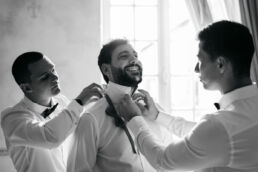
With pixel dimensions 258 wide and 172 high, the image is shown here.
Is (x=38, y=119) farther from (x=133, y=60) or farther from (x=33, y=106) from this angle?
(x=133, y=60)

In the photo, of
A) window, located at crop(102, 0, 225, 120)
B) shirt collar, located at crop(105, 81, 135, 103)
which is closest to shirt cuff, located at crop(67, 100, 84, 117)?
shirt collar, located at crop(105, 81, 135, 103)

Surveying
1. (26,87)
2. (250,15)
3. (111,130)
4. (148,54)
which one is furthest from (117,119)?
(148,54)

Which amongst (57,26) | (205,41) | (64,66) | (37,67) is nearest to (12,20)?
(57,26)

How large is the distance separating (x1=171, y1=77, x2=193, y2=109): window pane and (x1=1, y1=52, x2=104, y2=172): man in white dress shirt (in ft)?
4.81

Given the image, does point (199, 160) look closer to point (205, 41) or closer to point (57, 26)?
point (205, 41)

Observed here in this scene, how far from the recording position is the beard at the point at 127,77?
6.74ft

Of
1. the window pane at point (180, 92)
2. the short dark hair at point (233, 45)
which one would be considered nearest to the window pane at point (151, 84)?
the window pane at point (180, 92)

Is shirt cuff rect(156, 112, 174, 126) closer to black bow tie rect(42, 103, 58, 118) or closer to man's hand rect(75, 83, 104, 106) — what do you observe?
man's hand rect(75, 83, 104, 106)

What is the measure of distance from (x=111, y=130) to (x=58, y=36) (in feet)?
4.66

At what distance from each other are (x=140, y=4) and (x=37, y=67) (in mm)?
1603

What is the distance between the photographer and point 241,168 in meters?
1.51

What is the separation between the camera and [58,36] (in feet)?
10.3

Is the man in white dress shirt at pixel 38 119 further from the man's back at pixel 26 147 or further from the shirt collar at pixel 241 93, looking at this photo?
the shirt collar at pixel 241 93

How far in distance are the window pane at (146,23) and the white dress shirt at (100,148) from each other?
5.31 ft
